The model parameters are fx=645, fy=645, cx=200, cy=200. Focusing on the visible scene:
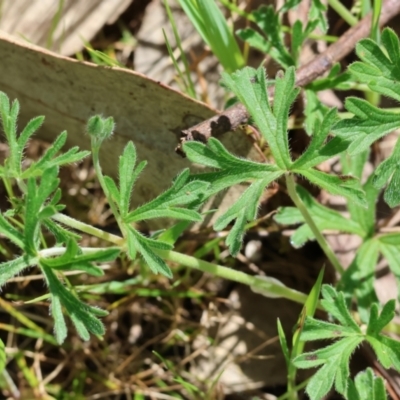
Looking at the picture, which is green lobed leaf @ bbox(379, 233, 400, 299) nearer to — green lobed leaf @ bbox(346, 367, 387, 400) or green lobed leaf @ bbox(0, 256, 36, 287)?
green lobed leaf @ bbox(346, 367, 387, 400)

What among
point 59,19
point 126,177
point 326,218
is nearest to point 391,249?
point 326,218

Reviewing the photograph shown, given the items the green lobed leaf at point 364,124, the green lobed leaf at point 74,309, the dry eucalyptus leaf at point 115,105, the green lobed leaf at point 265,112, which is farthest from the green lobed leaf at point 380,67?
the green lobed leaf at point 74,309

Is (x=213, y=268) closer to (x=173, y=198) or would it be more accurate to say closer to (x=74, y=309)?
(x=173, y=198)

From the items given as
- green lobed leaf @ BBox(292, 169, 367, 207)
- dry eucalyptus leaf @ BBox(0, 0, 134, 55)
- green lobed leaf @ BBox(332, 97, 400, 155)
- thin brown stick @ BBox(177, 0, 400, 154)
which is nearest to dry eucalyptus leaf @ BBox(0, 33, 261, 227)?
thin brown stick @ BBox(177, 0, 400, 154)

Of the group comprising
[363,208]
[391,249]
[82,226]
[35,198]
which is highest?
[35,198]

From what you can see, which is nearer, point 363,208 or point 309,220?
point 309,220

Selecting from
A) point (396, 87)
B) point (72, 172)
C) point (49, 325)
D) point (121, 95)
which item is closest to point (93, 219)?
point (72, 172)

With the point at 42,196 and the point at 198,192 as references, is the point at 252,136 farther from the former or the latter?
the point at 42,196
